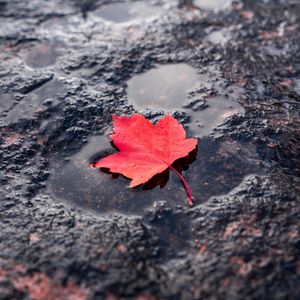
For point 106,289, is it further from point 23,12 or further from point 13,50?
point 23,12

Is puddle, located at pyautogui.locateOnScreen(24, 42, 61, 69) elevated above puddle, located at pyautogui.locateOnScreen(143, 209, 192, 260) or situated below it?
above

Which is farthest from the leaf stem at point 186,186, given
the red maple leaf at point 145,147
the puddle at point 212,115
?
the puddle at point 212,115

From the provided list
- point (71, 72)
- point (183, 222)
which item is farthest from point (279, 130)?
point (71, 72)

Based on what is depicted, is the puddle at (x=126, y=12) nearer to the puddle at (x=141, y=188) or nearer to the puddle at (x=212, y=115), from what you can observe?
the puddle at (x=212, y=115)

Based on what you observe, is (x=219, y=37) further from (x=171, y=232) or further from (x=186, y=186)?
(x=171, y=232)

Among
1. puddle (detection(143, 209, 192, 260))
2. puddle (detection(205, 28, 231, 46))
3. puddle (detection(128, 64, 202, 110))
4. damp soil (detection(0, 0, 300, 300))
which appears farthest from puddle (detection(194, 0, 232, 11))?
puddle (detection(143, 209, 192, 260))

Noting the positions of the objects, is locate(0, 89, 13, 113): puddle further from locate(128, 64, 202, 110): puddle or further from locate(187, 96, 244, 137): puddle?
locate(187, 96, 244, 137): puddle
